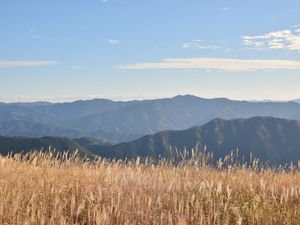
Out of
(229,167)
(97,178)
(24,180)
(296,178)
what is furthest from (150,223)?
(296,178)

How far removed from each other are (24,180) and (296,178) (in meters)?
5.65

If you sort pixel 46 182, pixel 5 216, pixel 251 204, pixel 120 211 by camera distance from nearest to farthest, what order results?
pixel 5 216 < pixel 120 211 < pixel 251 204 < pixel 46 182

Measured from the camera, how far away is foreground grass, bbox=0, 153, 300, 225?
18.4 feet

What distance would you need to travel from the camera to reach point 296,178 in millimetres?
9336

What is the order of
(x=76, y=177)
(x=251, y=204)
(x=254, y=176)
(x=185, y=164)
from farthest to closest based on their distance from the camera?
1. (x=185, y=164)
2. (x=254, y=176)
3. (x=76, y=177)
4. (x=251, y=204)

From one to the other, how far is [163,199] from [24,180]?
2523 mm

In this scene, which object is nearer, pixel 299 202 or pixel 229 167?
pixel 299 202

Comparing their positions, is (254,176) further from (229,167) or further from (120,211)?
(120,211)

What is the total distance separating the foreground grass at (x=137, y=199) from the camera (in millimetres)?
5609

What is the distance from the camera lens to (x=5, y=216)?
5477 millimetres

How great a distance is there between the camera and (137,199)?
20.6 feet

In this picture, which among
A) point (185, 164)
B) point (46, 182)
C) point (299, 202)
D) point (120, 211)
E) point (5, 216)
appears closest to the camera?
point (5, 216)

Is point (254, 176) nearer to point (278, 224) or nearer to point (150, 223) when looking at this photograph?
point (278, 224)

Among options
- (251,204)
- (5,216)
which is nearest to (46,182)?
(5,216)
